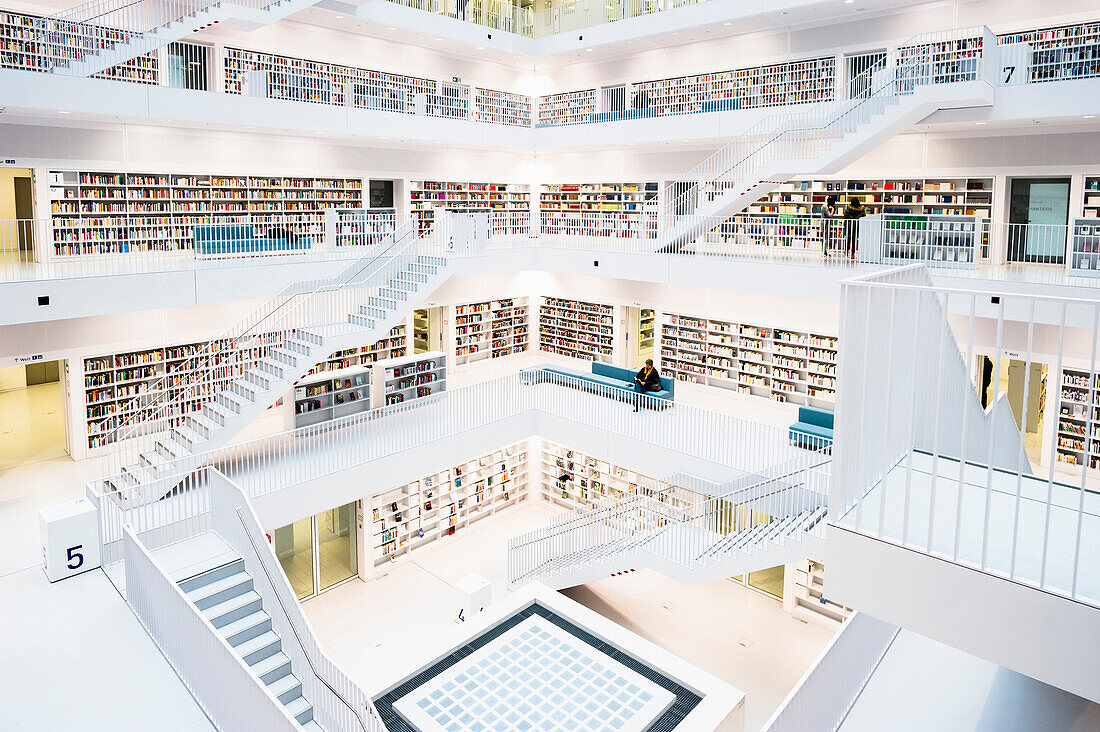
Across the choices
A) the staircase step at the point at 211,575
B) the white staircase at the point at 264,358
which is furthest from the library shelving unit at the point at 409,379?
the staircase step at the point at 211,575

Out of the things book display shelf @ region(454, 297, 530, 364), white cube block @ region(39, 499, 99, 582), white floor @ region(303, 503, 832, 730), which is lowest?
white floor @ region(303, 503, 832, 730)

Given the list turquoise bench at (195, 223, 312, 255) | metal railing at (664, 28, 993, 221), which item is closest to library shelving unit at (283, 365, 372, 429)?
turquoise bench at (195, 223, 312, 255)

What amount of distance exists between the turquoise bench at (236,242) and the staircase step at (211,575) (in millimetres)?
5959

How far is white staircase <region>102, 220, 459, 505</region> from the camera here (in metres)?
10.5

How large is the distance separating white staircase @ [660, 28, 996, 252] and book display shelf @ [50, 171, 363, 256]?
730 centimetres

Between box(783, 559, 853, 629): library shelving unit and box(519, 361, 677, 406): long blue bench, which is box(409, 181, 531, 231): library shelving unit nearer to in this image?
box(519, 361, 677, 406): long blue bench

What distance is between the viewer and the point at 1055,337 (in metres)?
11.9

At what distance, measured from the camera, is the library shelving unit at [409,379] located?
1384cm

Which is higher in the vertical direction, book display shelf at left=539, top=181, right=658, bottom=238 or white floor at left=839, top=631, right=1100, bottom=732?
book display shelf at left=539, top=181, right=658, bottom=238

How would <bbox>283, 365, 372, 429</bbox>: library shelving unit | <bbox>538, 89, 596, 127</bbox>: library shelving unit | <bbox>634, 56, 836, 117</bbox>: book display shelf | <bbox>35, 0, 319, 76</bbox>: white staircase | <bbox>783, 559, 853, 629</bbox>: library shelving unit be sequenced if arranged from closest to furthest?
<bbox>35, 0, 319, 76</bbox>: white staircase
<bbox>783, 559, 853, 629</bbox>: library shelving unit
<bbox>283, 365, 372, 429</bbox>: library shelving unit
<bbox>634, 56, 836, 117</bbox>: book display shelf
<bbox>538, 89, 596, 127</bbox>: library shelving unit

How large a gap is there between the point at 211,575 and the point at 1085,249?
11538 mm

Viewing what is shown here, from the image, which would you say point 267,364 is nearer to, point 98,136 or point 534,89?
point 98,136

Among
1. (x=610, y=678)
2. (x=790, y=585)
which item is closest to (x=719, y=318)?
(x=790, y=585)

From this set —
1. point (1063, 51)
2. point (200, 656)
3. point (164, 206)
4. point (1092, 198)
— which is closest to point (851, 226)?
point (1092, 198)
